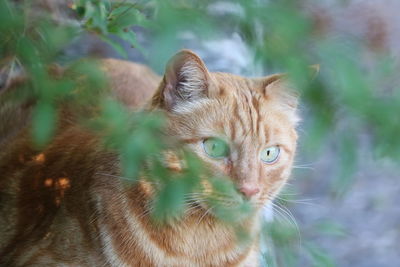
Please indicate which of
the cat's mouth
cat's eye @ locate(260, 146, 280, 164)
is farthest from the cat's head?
the cat's mouth

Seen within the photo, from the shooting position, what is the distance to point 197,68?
2.59 meters

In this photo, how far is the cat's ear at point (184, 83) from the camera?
257 centimetres

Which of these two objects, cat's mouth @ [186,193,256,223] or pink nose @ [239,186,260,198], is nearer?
cat's mouth @ [186,193,256,223]

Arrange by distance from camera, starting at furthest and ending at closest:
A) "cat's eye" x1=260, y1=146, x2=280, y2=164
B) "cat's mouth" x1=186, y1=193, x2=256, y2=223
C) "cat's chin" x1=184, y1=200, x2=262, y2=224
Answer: "cat's eye" x1=260, y1=146, x2=280, y2=164 < "cat's chin" x1=184, y1=200, x2=262, y2=224 < "cat's mouth" x1=186, y1=193, x2=256, y2=223

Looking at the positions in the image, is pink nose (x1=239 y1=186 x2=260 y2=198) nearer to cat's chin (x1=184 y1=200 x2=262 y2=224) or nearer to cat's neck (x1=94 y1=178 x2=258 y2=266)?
A: cat's chin (x1=184 y1=200 x2=262 y2=224)

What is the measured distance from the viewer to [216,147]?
254cm

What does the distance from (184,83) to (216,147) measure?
0.31m

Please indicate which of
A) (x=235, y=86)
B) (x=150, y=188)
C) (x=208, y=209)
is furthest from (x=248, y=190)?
(x=235, y=86)

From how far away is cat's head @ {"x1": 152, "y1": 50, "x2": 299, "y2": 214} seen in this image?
8.26 feet

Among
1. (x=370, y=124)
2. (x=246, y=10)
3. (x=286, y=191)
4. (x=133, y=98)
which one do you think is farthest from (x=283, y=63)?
(x=133, y=98)

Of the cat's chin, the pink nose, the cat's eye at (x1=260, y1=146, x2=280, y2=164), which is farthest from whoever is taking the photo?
the cat's eye at (x1=260, y1=146, x2=280, y2=164)

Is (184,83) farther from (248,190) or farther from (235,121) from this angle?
(248,190)

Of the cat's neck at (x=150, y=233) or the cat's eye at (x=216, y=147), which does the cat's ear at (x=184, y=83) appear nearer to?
the cat's eye at (x=216, y=147)

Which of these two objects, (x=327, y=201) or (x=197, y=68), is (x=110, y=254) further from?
(x=327, y=201)
